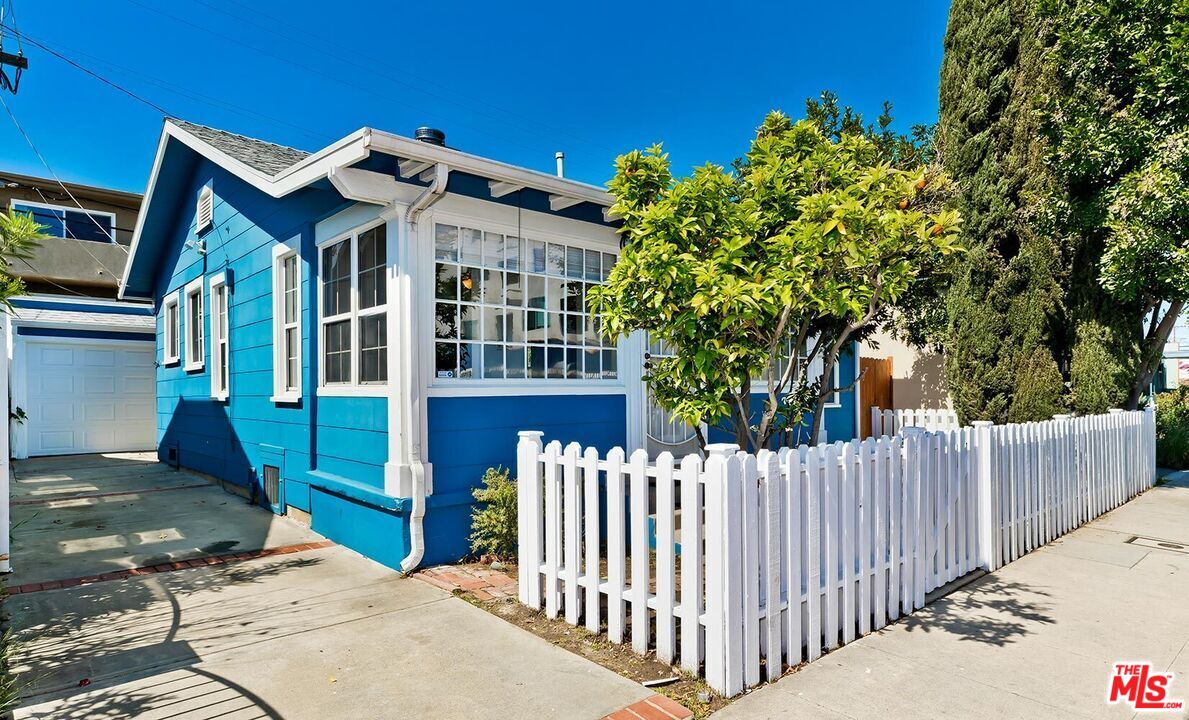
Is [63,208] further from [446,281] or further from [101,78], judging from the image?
[446,281]

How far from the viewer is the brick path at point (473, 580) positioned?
4736 mm

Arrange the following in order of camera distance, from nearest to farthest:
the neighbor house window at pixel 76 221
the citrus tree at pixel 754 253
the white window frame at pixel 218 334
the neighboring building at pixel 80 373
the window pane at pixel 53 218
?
the citrus tree at pixel 754 253
the white window frame at pixel 218 334
the neighboring building at pixel 80 373
the window pane at pixel 53 218
the neighbor house window at pixel 76 221

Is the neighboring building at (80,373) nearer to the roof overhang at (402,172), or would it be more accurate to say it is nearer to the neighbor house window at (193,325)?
the neighbor house window at (193,325)

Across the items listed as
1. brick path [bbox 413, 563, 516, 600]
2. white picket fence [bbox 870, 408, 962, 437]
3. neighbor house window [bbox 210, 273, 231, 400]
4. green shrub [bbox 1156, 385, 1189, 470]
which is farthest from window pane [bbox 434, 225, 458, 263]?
green shrub [bbox 1156, 385, 1189, 470]

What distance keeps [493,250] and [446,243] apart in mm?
470

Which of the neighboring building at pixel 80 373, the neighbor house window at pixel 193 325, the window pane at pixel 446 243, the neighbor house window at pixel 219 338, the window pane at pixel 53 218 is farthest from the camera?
the window pane at pixel 53 218

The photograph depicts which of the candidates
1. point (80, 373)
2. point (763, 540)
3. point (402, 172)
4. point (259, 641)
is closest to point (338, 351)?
point (402, 172)

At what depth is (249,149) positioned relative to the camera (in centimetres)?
841

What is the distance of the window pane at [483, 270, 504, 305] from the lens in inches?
232

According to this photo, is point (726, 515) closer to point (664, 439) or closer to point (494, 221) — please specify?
point (494, 221)

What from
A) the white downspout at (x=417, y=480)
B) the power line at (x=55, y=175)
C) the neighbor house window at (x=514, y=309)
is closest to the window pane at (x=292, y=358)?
the neighbor house window at (x=514, y=309)

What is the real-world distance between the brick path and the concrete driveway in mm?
172

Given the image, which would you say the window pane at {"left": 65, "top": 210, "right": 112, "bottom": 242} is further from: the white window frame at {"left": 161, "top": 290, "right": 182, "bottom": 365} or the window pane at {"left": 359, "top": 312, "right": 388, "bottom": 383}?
the window pane at {"left": 359, "top": 312, "right": 388, "bottom": 383}

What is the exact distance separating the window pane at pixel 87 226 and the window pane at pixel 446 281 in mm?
17152
